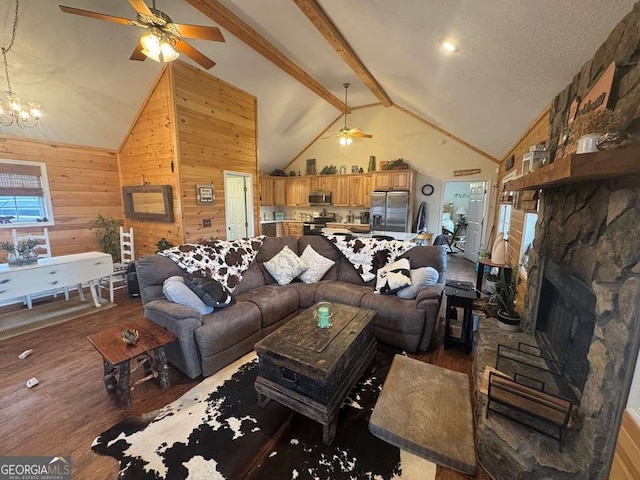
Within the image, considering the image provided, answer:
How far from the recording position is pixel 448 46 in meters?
2.34

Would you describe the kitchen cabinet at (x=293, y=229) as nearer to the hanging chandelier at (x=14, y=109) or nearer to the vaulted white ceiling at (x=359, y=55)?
the vaulted white ceiling at (x=359, y=55)

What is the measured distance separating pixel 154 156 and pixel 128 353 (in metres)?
3.41

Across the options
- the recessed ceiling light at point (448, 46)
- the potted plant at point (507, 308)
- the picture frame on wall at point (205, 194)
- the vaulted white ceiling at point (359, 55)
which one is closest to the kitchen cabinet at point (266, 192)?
the vaulted white ceiling at point (359, 55)

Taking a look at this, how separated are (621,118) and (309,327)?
209 cm

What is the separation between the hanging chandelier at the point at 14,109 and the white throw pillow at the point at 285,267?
10.7 ft

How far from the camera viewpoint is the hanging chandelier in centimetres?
Result: 284

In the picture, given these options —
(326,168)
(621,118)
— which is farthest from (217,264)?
(326,168)

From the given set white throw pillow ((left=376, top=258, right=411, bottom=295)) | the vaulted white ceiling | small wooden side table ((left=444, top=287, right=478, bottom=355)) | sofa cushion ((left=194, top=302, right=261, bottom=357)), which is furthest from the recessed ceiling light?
sofa cushion ((left=194, top=302, right=261, bottom=357))

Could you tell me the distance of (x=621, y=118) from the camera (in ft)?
3.91

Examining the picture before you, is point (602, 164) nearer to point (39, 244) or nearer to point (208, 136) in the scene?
point (208, 136)

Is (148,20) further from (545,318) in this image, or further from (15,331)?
(545,318)

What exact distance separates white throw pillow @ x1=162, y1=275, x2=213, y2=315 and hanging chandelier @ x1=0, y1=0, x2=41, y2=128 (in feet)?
9.30

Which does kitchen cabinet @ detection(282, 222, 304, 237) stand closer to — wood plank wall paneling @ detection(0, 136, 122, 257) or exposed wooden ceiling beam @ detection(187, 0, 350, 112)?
exposed wooden ceiling beam @ detection(187, 0, 350, 112)

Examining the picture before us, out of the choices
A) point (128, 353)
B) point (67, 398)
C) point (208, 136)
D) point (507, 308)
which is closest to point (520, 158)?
point (507, 308)
